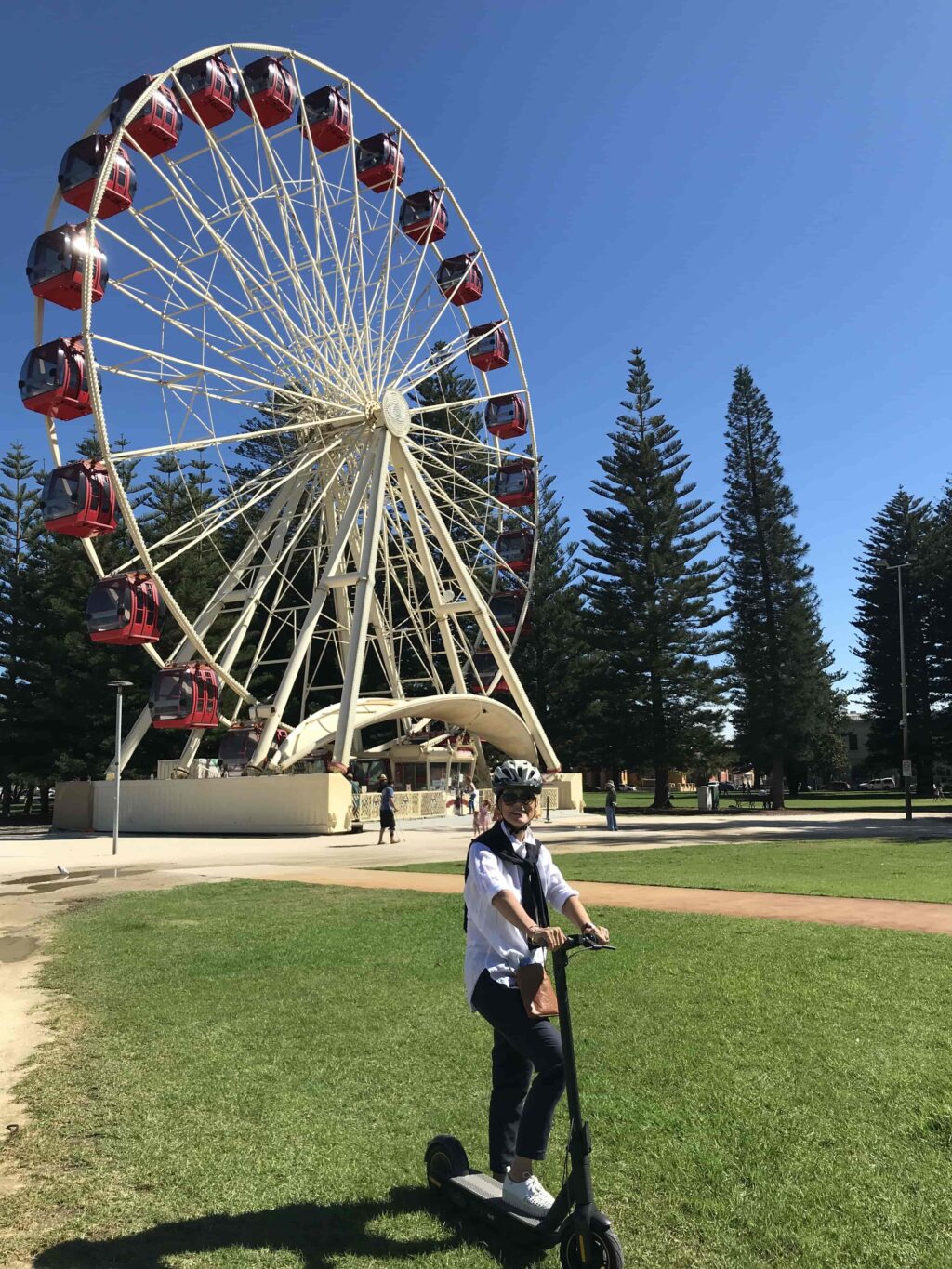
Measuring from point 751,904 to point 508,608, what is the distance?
2867 centimetres

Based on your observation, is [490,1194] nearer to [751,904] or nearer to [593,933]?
[593,933]

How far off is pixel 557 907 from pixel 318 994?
13.8 ft

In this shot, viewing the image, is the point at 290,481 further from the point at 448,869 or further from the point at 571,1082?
the point at 571,1082

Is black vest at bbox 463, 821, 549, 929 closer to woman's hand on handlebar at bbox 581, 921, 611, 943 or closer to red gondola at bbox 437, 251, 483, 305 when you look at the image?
woman's hand on handlebar at bbox 581, 921, 611, 943

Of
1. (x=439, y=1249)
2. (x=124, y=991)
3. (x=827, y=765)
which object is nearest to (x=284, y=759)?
(x=124, y=991)

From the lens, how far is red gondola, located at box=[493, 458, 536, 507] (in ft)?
123

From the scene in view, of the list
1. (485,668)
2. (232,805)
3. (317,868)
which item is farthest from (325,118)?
(317,868)

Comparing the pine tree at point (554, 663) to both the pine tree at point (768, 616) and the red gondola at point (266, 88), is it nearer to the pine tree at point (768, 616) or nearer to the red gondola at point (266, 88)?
the pine tree at point (768, 616)

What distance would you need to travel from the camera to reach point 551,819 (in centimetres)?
3466

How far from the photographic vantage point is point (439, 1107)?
15.9ft

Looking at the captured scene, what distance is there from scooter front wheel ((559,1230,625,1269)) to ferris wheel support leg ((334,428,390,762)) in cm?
2586

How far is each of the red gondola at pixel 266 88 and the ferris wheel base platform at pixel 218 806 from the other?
18942 mm

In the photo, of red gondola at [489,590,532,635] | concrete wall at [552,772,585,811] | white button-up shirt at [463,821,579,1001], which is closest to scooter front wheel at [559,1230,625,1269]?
white button-up shirt at [463,821,579,1001]

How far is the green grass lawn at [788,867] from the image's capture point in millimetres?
13438
